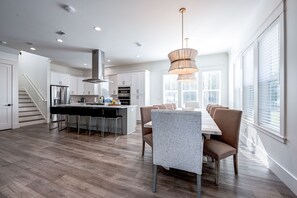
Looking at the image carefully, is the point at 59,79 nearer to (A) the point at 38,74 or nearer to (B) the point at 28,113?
(A) the point at 38,74

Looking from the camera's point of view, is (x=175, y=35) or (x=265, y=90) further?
(x=175, y=35)

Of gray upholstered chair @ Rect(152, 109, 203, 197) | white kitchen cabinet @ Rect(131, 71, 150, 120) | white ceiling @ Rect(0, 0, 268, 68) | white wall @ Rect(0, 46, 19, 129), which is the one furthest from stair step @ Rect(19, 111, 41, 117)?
gray upholstered chair @ Rect(152, 109, 203, 197)

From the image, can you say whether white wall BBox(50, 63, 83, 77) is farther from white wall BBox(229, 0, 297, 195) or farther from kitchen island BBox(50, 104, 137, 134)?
white wall BBox(229, 0, 297, 195)

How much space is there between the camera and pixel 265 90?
7.79 ft

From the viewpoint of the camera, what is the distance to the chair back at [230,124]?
1.92 meters

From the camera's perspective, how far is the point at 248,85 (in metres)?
3.21

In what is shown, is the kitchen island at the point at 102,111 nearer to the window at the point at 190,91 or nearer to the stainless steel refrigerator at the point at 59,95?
the stainless steel refrigerator at the point at 59,95

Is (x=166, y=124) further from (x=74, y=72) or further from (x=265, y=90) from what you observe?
(x=74, y=72)

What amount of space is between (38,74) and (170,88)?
6.06 meters

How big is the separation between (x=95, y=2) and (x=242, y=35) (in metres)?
3.48

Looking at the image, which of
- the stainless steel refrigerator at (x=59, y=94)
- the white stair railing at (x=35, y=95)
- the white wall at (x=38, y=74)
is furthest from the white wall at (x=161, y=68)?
the white stair railing at (x=35, y=95)

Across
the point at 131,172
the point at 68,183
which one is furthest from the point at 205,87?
the point at 68,183

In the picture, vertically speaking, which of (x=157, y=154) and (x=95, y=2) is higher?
(x=95, y=2)

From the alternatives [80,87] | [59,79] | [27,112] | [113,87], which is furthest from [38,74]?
[113,87]
